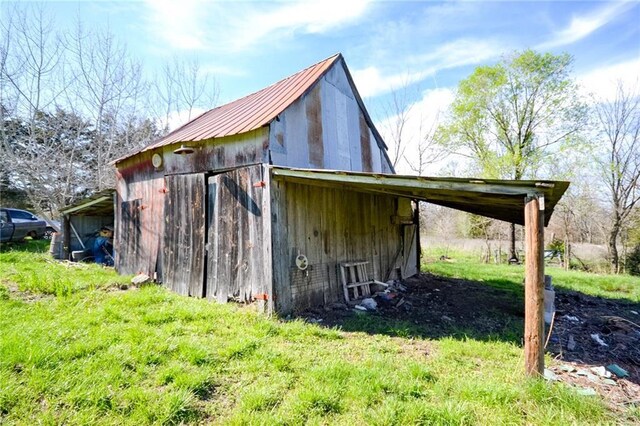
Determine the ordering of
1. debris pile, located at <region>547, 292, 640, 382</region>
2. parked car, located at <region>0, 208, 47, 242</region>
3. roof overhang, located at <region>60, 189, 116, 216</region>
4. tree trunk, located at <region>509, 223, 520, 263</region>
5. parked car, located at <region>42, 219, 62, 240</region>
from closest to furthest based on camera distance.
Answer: debris pile, located at <region>547, 292, 640, 382</region> → roof overhang, located at <region>60, 189, 116, 216</region> → parked car, located at <region>0, 208, 47, 242</region> → parked car, located at <region>42, 219, 62, 240</region> → tree trunk, located at <region>509, 223, 520, 263</region>

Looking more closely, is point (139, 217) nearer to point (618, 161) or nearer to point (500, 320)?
point (500, 320)

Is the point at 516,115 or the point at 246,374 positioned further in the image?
the point at 516,115

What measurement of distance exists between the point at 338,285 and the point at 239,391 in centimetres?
379

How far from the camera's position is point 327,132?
24.1ft

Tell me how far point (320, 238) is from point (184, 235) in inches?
113

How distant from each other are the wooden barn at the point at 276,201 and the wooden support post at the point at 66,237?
3779 millimetres

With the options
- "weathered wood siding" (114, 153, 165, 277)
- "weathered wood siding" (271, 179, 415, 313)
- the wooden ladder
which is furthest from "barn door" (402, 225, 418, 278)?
"weathered wood siding" (114, 153, 165, 277)

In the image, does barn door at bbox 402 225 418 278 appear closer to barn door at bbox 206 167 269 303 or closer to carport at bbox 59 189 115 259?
barn door at bbox 206 167 269 303

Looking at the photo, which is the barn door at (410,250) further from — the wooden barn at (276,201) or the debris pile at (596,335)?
the debris pile at (596,335)

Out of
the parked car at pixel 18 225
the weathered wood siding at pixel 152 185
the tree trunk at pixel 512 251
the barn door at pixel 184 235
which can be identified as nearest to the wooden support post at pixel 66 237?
the parked car at pixel 18 225

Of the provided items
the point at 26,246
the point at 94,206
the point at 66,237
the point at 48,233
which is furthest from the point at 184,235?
the point at 48,233

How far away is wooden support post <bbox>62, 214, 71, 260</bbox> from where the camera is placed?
36.0 ft

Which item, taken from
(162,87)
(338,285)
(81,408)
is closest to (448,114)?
(338,285)

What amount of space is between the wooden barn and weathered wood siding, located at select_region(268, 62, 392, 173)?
32 millimetres
